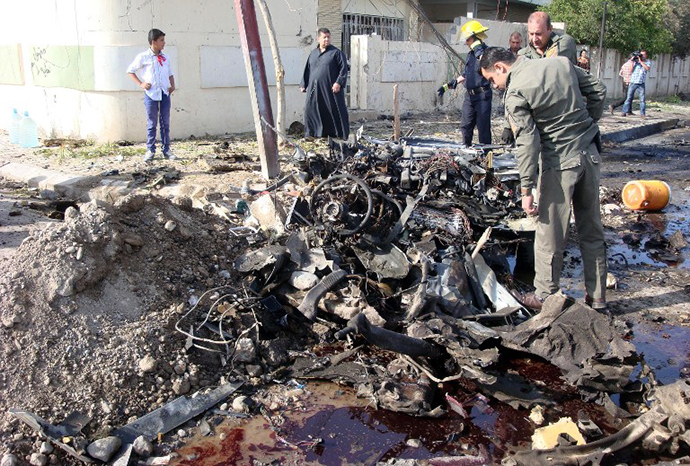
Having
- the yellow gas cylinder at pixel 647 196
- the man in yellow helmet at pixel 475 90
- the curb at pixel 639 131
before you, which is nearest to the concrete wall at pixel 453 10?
the curb at pixel 639 131

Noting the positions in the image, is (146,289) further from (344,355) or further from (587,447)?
(587,447)

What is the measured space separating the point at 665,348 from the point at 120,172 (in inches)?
283

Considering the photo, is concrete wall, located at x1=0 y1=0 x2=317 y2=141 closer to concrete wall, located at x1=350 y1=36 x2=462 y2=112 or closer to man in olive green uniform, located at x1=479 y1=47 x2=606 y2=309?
concrete wall, located at x1=350 y1=36 x2=462 y2=112

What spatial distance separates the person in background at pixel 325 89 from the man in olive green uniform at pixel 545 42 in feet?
14.0

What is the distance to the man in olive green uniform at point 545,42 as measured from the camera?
5770mm

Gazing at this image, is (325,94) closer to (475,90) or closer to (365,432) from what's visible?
(475,90)

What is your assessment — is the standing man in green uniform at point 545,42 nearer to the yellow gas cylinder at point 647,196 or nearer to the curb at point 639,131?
the yellow gas cylinder at point 647,196

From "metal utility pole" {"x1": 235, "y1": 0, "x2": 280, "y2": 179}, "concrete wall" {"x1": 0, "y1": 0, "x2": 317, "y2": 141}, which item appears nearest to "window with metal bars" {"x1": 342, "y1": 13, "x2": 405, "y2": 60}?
"concrete wall" {"x1": 0, "y1": 0, "x2": 317, "y2": 141}

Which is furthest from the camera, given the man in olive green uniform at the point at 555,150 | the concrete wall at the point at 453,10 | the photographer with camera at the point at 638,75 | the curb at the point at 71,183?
the concrete wall at the point at 453,10

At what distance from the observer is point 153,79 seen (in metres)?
9.16

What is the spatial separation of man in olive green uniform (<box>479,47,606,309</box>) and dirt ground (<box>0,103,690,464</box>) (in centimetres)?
68

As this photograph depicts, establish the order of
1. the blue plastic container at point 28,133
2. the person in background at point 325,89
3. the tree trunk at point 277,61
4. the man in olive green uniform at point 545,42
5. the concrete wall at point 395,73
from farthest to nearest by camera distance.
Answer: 1. the concrete wall at point 395,73
2. the blue plastic container at point 28,133
3. the person in background at point 325,89
4. the tree trunk at point 277,61
5. the man in olive green uniform at point 545,42

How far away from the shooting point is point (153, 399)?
383 cm

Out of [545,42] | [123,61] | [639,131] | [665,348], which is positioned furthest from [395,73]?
[665,348]
